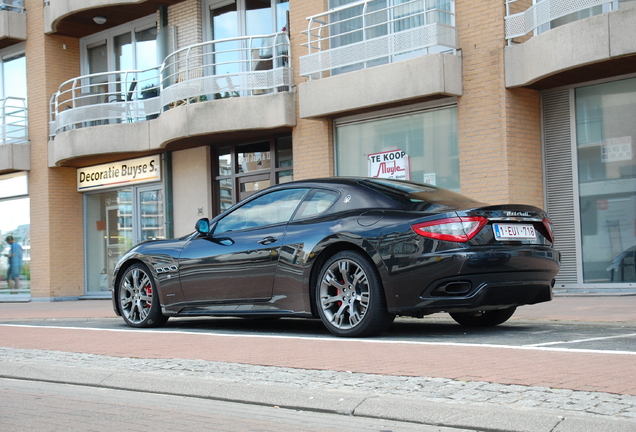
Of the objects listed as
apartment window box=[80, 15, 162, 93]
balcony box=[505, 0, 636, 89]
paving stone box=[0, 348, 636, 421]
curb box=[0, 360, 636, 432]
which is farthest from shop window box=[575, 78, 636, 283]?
apartment window box=[80, 15, 162, 93]

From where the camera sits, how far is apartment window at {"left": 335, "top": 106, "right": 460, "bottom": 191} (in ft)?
47.2

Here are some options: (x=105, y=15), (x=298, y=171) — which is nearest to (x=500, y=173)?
(x=298, y=171)

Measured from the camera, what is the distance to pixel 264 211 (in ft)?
27.8

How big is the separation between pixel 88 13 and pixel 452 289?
16156 millimetres

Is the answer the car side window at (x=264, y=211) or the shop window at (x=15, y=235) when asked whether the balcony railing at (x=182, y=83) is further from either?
the car side window at (x=264, y=211)

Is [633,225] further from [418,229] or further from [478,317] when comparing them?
[418,229]

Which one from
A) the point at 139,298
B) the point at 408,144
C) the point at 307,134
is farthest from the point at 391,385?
the point at 307,134

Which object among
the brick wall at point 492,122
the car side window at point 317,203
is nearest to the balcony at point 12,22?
the brick wall at point 492,122

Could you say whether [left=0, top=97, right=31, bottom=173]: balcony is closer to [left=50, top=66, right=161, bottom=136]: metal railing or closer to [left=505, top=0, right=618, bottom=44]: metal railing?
[left=50, top=66, right=161, bottom=136]: metal railing

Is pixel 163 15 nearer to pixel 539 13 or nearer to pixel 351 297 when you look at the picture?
pixel 539 13

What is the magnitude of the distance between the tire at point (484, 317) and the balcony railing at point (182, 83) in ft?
26.9

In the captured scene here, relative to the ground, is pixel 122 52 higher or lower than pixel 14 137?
higher

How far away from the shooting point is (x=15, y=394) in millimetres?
5980

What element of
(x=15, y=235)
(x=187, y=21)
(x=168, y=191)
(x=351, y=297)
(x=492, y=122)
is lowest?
(x=351, y=297)
